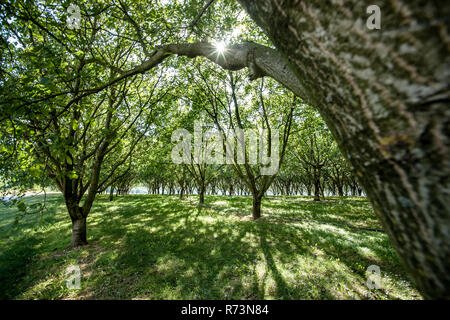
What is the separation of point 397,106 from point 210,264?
21.5ft

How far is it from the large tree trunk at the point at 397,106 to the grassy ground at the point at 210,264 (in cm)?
400

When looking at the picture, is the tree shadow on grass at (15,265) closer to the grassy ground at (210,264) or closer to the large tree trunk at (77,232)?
the grassy ground at (210,264)

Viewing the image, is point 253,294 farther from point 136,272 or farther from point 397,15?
point 397,15

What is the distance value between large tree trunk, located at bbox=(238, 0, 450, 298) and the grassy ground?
13.1 feet

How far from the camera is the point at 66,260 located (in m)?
6.68

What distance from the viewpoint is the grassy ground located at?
183 inches

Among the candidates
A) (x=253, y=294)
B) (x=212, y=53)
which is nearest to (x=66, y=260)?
(x=253, y=294)

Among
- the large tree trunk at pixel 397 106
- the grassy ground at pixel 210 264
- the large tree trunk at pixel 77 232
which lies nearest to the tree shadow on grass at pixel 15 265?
the grassy ground at pixel 210 264

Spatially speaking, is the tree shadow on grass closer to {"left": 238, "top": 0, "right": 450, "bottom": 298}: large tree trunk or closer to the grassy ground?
the grassy ground

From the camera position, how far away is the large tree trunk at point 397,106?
63 cm

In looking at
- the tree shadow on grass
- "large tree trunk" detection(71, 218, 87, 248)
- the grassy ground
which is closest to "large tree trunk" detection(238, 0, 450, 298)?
the grassy ground

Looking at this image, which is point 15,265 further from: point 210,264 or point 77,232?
point 210,264

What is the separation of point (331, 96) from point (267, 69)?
68.6 inches
